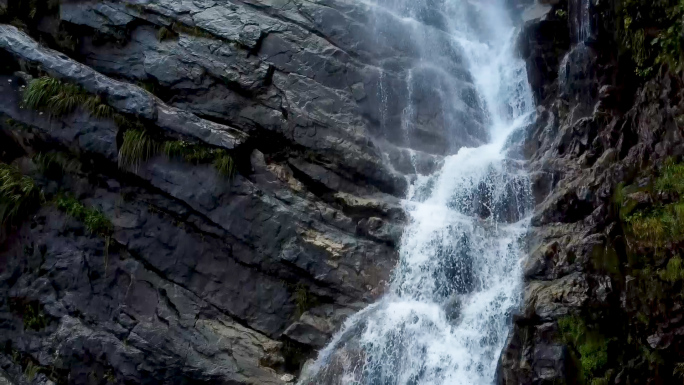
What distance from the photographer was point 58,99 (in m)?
12.4

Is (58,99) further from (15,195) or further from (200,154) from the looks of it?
(200,154)

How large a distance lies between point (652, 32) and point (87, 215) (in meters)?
11.6

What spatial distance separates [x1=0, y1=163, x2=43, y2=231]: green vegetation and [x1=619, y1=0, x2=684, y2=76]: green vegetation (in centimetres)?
1222

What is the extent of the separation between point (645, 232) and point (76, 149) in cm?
1093

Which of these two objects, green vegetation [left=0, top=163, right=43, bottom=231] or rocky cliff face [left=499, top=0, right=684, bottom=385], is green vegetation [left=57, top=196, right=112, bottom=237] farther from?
rocky cliff face [left=499, top=0, right=684, bottom=385]

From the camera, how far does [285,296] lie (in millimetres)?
11891

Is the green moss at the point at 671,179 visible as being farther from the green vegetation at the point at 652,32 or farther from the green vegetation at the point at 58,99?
the green vegetation at the point at 58,99

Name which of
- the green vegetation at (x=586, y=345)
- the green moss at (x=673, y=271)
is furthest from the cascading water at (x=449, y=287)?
the green moss at (x=673, y=271)

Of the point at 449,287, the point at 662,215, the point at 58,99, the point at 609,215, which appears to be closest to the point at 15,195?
the point at 58,99

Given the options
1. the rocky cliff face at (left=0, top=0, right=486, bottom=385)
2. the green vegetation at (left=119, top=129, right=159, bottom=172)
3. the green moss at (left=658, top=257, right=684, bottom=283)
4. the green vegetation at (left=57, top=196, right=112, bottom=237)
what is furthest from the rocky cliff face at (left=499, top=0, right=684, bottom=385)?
the green vegetation at (left=57, top=196, right=112, bottom=237)

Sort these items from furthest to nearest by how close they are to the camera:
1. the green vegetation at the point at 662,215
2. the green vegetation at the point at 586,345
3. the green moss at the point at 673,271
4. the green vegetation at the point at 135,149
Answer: the green vegetation at the point at 135,149, the green vegetation at the point at 662,215, the green vegetation at the point at 586,345, the green moss at the point at 673,271

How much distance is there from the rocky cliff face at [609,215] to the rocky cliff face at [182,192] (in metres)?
3.19

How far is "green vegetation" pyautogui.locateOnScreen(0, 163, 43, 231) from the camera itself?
39.5ft

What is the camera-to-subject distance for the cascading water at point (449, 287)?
10.2m
